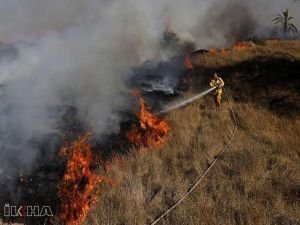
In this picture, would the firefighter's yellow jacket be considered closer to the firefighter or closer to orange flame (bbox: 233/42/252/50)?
the firefighter

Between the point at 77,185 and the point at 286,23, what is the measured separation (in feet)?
93.7

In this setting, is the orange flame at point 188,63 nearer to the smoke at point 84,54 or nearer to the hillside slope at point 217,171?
the smoke at point 84,54

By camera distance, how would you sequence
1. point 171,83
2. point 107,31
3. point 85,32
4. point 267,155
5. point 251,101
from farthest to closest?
point 107,31 → point 85,32 → point 171,83 → point 251,101 → point 267,155

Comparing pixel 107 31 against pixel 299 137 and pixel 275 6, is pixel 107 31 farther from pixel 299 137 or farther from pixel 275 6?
pixel 275 6

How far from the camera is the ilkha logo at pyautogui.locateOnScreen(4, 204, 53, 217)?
7.95 m

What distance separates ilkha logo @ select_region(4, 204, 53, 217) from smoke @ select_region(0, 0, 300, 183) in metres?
0.81

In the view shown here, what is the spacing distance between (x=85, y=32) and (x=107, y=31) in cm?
297

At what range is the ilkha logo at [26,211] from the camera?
26.1ft

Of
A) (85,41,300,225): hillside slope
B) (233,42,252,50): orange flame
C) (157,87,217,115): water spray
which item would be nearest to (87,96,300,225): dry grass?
(85,41,300,225): hillside slope

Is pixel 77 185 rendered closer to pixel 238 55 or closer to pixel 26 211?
pixel 26 211

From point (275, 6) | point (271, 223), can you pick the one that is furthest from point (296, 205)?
point (275, 6)

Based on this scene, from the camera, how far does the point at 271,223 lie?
7.14 metres

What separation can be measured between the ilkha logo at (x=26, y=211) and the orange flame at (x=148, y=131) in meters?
2.96

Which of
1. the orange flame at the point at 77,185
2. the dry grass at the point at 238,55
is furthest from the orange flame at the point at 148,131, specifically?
the dry grass at the point at 238,55
